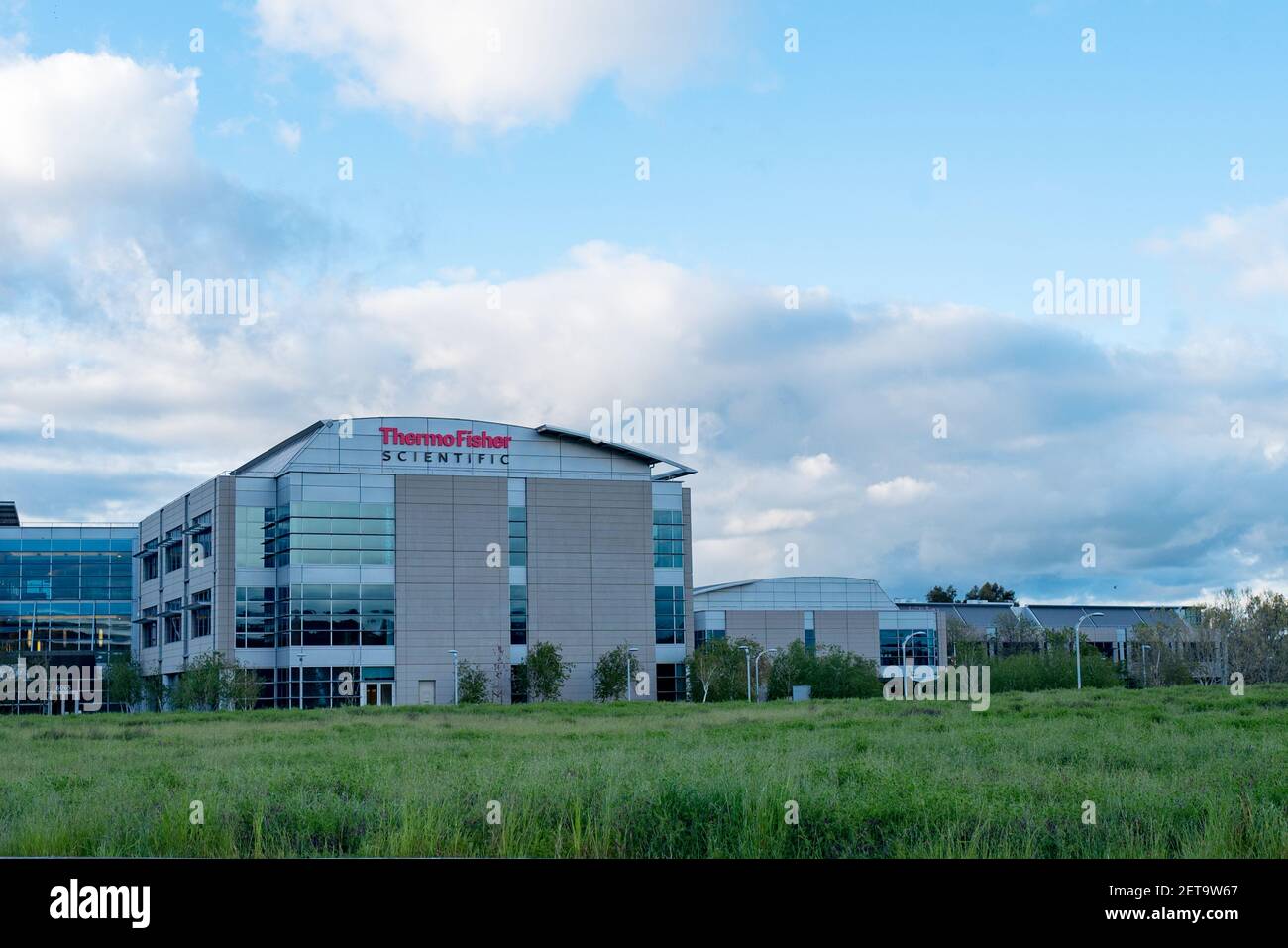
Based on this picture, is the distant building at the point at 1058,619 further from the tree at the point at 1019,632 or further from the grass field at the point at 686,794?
the grass field at the point at 686,794

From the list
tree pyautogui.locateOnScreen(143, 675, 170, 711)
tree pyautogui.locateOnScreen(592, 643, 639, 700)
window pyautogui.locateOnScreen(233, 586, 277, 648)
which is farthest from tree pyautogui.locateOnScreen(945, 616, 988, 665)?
tree pyautogui.locateOnScreen(143, 675, 170, 711)

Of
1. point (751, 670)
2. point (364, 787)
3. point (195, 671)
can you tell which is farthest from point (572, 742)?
point (751, 670)

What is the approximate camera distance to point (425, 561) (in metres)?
78.6

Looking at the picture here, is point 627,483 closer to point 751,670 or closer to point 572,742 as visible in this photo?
point 751,670

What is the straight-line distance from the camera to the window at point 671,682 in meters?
84.2

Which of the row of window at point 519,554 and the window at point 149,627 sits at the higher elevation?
the row of window at point 519,554

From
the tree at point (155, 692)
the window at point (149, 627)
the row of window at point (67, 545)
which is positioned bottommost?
the tree at point (155, 692)

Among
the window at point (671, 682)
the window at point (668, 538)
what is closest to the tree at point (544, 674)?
the window at point (671, 682)

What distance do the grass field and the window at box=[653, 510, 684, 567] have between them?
166 ft

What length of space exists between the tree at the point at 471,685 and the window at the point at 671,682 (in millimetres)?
12000

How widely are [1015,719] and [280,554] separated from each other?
162 ft

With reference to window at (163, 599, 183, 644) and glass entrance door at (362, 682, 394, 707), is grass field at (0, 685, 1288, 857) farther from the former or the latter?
window at (163, 599, 183, 644)
